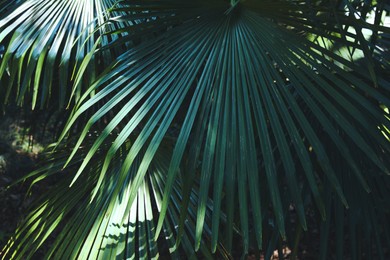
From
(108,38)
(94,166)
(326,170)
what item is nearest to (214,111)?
(326,170)

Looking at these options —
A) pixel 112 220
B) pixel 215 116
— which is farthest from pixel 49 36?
pixel 215 116

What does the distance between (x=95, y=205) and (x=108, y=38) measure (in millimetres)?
686

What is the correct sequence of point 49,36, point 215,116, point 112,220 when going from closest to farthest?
1. point 215,116
2. point 112,220
3. point 49,36

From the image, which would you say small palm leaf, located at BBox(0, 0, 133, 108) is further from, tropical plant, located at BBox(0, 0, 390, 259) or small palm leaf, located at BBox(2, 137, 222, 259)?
small palm leaf, located at BBox(2, 137, 222, 259)

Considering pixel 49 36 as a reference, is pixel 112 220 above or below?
below

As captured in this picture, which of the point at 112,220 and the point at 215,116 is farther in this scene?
the point at 112,220

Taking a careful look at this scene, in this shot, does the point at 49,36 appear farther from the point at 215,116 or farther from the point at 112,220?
the point at 215,116

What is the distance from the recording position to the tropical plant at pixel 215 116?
1198mm

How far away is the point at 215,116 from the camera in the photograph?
1263 mm

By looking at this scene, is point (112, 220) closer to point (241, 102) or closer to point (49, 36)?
point (241, 102)

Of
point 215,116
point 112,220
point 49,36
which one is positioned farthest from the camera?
point 49,36

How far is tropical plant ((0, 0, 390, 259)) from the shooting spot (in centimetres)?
120

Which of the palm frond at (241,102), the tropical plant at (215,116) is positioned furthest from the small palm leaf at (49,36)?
the palm frond at (241,102)

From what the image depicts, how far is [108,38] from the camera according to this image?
1939 millimetres
